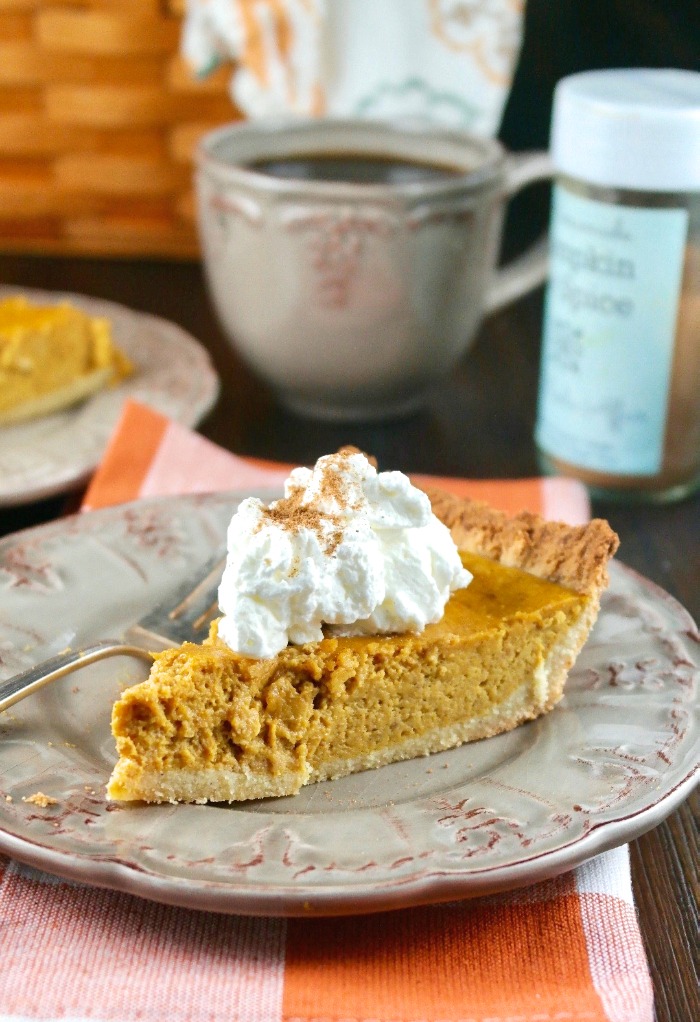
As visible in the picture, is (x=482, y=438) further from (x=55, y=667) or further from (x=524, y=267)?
(x=55, y=667)

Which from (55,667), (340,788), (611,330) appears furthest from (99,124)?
(340,788)

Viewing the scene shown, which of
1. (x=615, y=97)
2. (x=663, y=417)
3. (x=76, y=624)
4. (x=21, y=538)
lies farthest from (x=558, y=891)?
(x=615, y=97)

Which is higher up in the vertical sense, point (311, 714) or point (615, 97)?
point (615, 97)

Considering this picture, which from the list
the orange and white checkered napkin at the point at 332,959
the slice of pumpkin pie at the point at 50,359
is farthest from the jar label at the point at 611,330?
the orange and white checkered napkin at the point at 332,959

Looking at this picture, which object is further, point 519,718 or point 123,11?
point 123,11

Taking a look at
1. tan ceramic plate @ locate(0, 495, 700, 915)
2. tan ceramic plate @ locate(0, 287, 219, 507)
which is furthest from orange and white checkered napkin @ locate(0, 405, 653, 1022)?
tan ceramic plate @ locate(0, 287, 219, 507)

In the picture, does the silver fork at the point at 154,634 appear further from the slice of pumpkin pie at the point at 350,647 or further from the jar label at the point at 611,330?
the jar label at the point at 611,330

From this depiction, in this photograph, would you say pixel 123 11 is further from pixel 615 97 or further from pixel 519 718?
pixel 519 718
